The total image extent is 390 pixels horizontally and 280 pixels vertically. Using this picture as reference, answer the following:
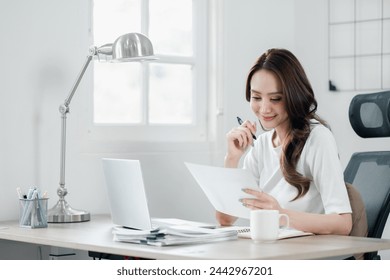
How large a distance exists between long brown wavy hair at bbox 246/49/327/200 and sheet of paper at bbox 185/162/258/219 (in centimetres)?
28

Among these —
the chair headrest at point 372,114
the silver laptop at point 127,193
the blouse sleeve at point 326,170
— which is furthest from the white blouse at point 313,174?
the silver laptop at point 127,193

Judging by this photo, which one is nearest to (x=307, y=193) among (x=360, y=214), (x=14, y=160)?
(x=360, y=214)

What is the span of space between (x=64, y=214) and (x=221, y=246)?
3.17ft

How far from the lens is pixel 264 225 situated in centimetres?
215

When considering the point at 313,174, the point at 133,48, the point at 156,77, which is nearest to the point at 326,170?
the point at 313,174

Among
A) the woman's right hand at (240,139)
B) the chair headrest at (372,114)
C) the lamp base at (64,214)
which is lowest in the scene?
the lamp base at (64,214)

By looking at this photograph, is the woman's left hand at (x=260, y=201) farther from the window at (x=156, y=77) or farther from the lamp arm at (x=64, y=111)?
the window at (x=156, y=77)

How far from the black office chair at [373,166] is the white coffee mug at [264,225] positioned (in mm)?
588

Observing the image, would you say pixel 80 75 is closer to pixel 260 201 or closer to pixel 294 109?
pixel 294 109

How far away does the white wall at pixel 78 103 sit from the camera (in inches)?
119

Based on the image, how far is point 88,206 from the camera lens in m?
3.25

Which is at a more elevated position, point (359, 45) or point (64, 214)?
point (359, 45)
